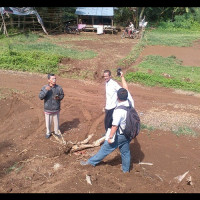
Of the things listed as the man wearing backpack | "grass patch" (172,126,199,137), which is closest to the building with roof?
"grass patch" (172,126,199,137)

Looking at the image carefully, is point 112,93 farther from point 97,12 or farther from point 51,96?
point 97,12

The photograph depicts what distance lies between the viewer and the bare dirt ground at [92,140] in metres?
4.49

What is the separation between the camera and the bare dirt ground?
177 inches

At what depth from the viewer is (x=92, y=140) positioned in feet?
20.6

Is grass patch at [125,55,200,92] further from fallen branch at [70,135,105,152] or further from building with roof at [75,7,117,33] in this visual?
building with roof at [75,7,117,33]

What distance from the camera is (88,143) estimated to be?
602 centimetres

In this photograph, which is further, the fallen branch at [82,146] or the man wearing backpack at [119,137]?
the fallen branch at [82,146]

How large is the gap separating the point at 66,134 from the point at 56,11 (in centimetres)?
1627

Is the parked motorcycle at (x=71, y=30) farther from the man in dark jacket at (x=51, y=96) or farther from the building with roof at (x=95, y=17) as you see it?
the man in dark jacket at (x=51, y=96)

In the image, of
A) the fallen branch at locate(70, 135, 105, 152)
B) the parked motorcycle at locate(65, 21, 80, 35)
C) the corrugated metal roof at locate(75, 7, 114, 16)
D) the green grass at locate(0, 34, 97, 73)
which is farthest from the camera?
the corrugated metal roof at locate(75, 7, 114, 16)

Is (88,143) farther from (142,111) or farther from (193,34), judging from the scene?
(193,34)

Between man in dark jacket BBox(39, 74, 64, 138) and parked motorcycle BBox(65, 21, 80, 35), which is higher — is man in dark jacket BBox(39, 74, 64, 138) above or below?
below

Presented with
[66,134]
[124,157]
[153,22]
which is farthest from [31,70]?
[153,22]

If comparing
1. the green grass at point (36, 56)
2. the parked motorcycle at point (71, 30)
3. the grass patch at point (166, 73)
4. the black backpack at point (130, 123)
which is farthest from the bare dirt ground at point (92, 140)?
the parked motorcycle at point (71, 30)
